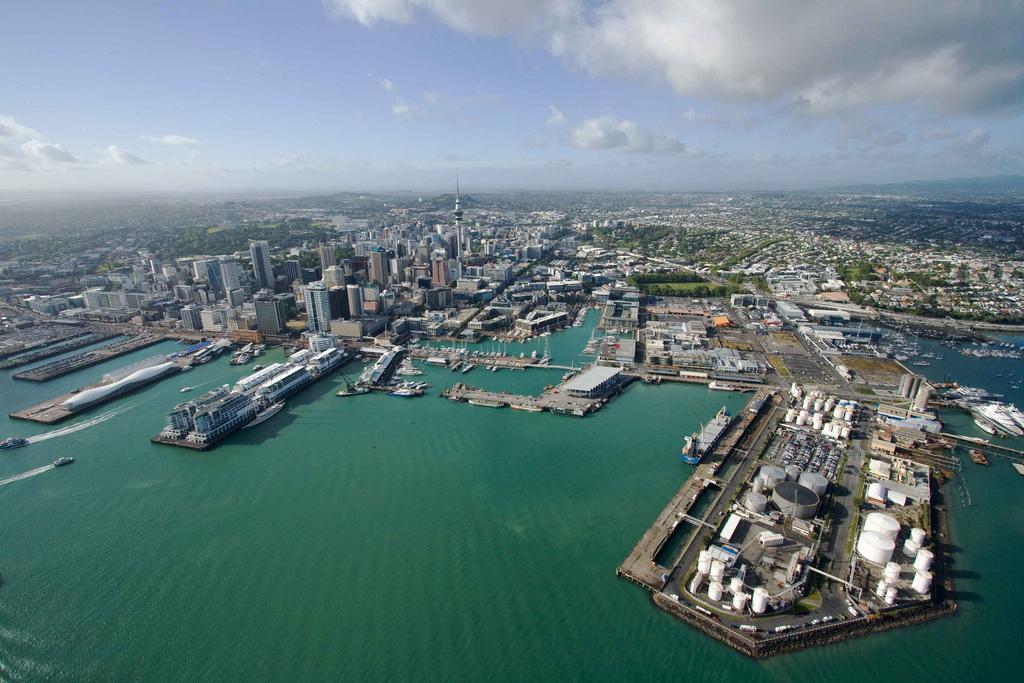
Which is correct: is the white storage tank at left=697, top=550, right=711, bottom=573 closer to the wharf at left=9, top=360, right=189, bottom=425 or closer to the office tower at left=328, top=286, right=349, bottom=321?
the wharf at left=9, top=360, right=189, bottom=425

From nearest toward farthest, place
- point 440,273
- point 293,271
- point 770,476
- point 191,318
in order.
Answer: point 770,476 < point 191,318 < point 440,273 < point 293,271

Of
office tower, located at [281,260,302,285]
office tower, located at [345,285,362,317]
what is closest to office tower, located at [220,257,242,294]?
office tower, located at [281,260,302,285]

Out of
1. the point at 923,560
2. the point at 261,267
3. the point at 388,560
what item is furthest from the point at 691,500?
the point at 261,267

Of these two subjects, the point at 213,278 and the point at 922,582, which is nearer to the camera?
the point at 922,582

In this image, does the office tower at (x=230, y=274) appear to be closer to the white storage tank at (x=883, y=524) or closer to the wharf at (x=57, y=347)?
the wharf at (x=57, y=347)

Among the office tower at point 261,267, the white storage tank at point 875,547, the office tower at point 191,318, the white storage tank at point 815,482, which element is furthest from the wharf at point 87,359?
the white storage tank at point 875,547

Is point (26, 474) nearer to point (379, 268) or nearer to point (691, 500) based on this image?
point (691, 500)

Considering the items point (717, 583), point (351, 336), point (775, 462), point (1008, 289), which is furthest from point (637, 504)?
point (1008, 289)

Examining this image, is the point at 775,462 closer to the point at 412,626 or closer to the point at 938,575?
the point at 938,575
